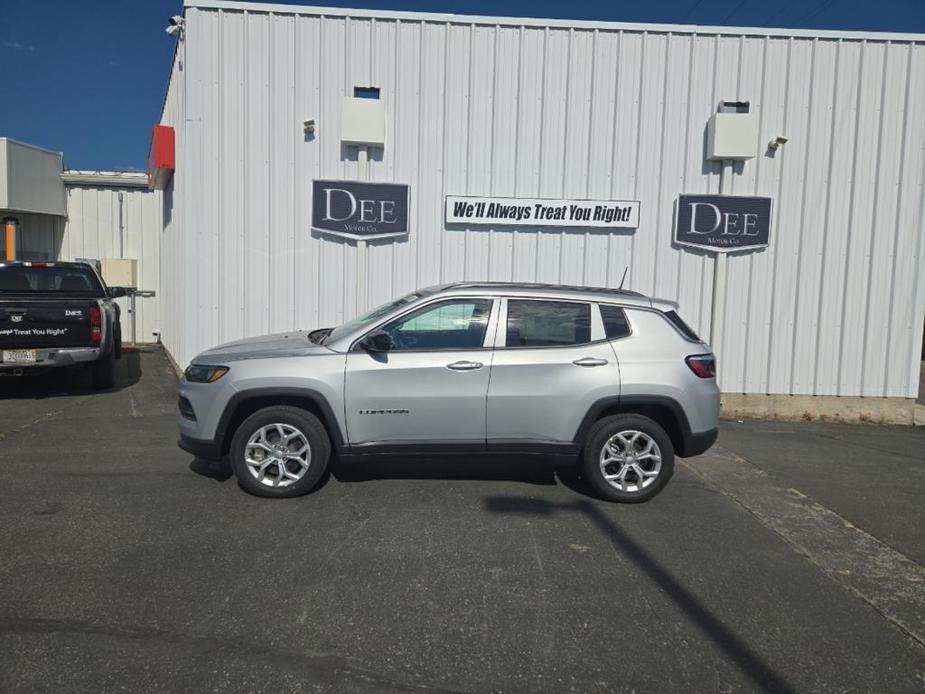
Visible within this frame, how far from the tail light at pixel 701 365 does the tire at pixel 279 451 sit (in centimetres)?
293

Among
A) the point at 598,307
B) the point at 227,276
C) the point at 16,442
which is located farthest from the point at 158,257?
the point at 598,307

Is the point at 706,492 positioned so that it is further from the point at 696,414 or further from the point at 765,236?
the point at 765,236

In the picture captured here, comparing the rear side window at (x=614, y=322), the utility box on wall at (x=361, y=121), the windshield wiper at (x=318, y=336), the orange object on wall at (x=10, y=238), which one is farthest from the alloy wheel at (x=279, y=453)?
the orange object on wall at (x=10, y=238)

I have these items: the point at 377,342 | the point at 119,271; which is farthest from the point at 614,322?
the point at 119,271

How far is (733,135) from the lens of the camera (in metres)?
9.78

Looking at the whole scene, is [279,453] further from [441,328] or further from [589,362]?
[589,362]

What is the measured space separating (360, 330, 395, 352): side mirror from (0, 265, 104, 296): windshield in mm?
6433

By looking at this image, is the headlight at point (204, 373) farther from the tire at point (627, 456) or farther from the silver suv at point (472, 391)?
the tire at point (627, 456)

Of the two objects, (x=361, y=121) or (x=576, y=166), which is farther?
(x=576, y=166)

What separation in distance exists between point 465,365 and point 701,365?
1.91 metres

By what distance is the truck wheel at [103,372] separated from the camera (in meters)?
10.4

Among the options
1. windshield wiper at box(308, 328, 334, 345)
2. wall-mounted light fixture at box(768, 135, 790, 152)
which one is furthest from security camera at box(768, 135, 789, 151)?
windshield wiper at box(308, 328, 334, 345)

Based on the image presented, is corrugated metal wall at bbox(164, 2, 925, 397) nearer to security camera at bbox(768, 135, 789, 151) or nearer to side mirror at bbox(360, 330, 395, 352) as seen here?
security camera at bbox(768, 135, 789, 151)

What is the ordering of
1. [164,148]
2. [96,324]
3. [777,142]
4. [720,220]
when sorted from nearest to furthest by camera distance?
[96,324] < [777,142] < [720,220] < [164,148]
